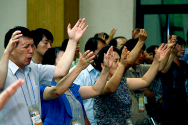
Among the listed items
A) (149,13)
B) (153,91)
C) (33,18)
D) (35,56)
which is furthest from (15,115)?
(149,13)

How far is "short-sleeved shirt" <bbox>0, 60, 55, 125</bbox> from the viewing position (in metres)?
1.65

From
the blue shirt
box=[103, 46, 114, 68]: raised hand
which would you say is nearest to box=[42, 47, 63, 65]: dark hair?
the blue shirt

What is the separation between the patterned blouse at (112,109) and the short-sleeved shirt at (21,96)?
0.59 meters

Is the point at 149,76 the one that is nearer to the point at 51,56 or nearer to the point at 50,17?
the point at 51,56

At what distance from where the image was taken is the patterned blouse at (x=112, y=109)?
2.27 meters

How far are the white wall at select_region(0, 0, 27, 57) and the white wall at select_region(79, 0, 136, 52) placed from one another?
44.9 inches

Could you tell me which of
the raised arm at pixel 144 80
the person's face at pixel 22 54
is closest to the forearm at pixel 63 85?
the person's face at pixel 22 54

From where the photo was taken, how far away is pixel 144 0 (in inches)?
237

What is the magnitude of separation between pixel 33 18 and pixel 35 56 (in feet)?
7.38

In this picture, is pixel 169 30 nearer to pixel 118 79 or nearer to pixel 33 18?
pixel 33 18

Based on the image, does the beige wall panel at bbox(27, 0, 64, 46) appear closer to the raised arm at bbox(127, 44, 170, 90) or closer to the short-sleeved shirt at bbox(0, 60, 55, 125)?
the raised arm at bbox(127, 44, 170, 90)

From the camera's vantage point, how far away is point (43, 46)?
294cm

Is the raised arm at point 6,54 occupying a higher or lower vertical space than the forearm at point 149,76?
higher

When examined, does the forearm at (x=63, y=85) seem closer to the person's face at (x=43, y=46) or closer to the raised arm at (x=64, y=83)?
the raised arm at (x=64, y=83)
